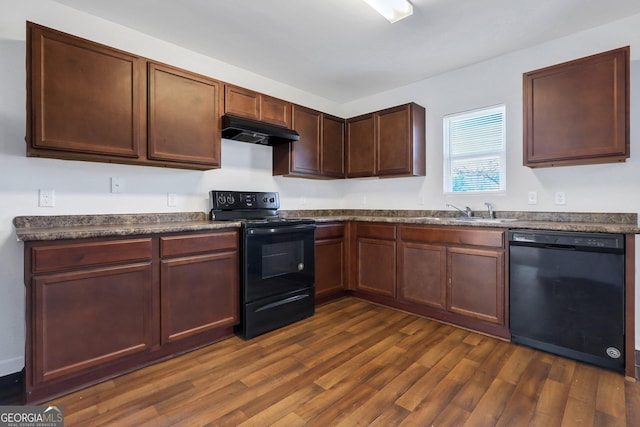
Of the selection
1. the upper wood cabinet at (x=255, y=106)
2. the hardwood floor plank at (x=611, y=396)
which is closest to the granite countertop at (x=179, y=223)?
the hardwood floor plank at (x=611, y=396)

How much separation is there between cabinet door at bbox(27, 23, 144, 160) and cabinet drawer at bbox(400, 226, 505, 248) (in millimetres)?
2407

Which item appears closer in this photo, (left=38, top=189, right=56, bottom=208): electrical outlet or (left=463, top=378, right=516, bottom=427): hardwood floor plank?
(left=463, top=378, right=516, bottom=427): hardwood floor plank

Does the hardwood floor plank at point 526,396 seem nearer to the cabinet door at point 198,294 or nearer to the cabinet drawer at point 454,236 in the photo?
the cabinet drawer at point 454,236

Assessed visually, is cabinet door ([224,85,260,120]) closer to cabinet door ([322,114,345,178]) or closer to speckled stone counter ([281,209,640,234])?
cabinet door ([322,114,345,178])

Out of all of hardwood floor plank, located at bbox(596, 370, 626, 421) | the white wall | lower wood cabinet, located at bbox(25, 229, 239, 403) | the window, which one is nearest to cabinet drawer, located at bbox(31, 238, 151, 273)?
lower wood cabinet, located at bbox(25, 229, 239, 403)

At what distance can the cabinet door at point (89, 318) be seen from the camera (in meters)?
1.69

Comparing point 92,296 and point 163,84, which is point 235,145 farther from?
point 92,296

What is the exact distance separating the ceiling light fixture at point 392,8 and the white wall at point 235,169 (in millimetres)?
1381

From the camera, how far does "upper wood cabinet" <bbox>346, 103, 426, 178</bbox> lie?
331cm


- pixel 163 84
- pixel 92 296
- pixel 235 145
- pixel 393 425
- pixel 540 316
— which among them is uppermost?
pixel 163 84

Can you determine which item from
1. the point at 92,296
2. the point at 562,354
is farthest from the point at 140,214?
the point at 562,354

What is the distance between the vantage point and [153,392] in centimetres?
181

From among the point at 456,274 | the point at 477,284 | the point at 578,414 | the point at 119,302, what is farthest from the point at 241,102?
the point at 578,414

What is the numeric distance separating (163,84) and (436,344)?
2.89m
